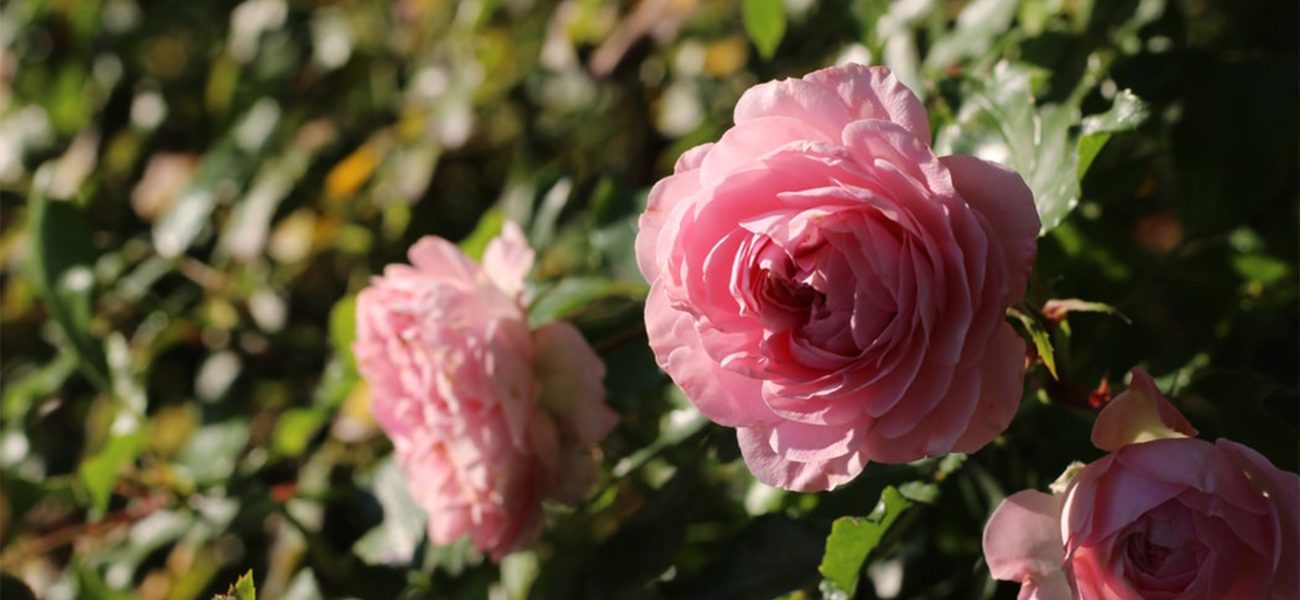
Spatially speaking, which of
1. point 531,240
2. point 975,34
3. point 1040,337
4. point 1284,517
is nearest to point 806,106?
point 1040,337

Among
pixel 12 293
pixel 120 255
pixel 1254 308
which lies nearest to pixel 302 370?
pixel 120 255

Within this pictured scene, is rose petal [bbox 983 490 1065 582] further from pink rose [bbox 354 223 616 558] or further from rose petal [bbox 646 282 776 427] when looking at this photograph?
pink rose [bbox 354 223 616 558]

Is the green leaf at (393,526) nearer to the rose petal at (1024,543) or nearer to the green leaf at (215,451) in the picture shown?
the green leaf at (215,451)

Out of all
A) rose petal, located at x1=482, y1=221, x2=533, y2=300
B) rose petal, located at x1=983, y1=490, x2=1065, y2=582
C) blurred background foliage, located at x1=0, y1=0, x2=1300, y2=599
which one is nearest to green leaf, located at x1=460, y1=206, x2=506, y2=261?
blurred background foliage, located at x1=0, y1=0, x2=1300, y2=599

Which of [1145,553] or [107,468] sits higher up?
[1145,553]

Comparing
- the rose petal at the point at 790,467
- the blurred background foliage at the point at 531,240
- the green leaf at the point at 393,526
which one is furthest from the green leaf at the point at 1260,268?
the green leaf at the point at 393,526

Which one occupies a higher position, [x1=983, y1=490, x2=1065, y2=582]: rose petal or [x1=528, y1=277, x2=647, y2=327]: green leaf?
[x1=983, y1=490, x2=1065, y2=582]: rose petal

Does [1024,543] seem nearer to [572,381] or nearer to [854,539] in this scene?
[854,539]
